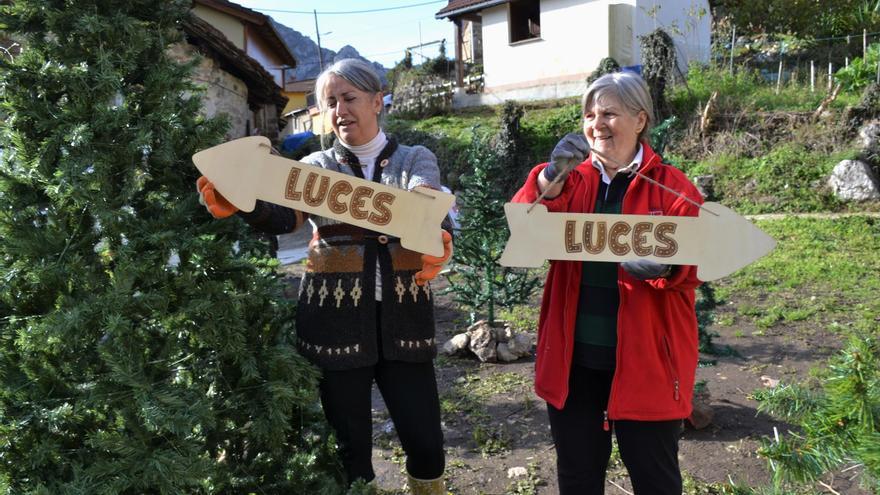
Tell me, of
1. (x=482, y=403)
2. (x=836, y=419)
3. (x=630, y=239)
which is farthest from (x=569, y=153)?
(x=482, y=403)

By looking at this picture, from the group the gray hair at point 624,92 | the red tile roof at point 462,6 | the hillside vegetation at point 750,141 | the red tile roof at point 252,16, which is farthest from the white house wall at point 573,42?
the gray hair at point 624,92

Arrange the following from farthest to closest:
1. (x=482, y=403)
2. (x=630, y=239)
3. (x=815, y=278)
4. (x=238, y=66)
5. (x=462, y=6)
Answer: (x=462, y=6)
(x=238, y=66)
(x=815, y=278)
(x=482, y=403)
(x=630, y=239)

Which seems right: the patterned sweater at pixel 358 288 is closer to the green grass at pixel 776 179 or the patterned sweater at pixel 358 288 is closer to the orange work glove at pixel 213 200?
the orange work glove at pixel 213 200

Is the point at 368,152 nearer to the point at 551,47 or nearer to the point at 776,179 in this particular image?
the point at 776,179

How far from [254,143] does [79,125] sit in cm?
48

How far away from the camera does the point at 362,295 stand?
84.3 inches

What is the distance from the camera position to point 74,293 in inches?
73.5

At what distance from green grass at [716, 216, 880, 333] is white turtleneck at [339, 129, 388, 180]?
4.83 m

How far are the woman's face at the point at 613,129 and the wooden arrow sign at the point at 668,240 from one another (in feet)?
0.72

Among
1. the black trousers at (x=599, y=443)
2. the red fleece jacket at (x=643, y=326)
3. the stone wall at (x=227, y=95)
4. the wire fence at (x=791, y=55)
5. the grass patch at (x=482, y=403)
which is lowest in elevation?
the grass patch at (x=482, y=403)

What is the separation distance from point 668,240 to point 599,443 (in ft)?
2.42

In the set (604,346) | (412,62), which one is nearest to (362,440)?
(604,346)

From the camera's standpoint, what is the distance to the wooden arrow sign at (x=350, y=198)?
2.01 metres

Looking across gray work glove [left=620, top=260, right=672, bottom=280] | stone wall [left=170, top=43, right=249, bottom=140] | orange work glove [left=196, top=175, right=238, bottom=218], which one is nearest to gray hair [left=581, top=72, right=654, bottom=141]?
gray work glove [left=620, top=260, right=672, bottom=280]
